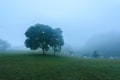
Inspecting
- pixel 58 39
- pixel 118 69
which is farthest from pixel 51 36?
pixel 118 69

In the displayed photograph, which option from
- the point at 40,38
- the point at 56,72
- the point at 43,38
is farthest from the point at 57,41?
the point at 56,72

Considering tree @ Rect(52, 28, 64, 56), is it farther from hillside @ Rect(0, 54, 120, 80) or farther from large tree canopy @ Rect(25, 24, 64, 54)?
hillside @ Rect(0, 54, 120, 80)

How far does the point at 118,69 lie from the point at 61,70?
54.7 ft

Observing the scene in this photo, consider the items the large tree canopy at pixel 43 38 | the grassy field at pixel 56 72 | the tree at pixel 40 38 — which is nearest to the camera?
the grassy field at pixel 56 72

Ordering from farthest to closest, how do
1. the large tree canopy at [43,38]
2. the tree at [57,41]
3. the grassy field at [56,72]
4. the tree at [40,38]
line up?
the tree at [57,41]
the large tree canopy at [43,38]
the tree at [40,38]
the grassy field at [56,72]

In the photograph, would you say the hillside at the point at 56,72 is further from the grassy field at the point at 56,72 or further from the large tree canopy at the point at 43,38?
the large tree canopy at the point at 43,38

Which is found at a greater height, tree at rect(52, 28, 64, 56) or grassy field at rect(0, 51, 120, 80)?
tree at rect(52, 28, 64, 56)

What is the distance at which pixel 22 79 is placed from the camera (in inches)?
2000

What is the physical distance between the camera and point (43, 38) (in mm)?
89312

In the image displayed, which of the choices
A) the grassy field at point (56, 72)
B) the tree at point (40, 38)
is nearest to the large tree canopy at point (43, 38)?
the tree at point (40, 38)

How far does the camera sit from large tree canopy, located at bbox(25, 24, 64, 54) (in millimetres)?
89875

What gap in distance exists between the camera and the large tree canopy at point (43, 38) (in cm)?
8988

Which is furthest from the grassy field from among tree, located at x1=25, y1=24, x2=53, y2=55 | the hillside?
tree, located at x1=25, y1=24, x2=53, y2=55

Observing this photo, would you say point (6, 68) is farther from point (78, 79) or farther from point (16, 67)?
point (78, 79)
